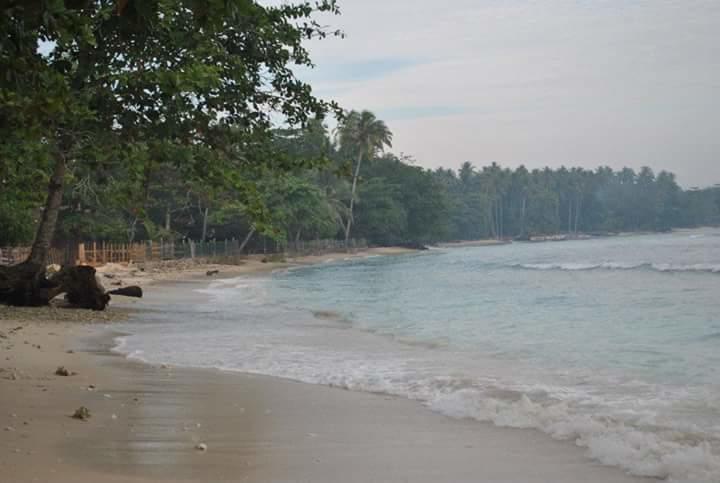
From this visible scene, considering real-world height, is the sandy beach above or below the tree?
below

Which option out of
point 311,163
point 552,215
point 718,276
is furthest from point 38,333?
point 552,215

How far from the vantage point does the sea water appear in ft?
25.1

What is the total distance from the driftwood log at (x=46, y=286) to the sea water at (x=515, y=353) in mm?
1737

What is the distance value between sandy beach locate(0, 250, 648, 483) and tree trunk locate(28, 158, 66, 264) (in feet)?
21.2

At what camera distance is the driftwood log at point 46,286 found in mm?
17734

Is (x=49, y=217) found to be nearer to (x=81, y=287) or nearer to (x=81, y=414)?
(x=81, y=287)

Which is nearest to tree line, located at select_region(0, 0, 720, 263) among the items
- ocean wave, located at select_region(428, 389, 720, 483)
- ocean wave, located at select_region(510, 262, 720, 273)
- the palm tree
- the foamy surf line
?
the foamy surf line

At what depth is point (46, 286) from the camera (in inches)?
724

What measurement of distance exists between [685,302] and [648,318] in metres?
4.98

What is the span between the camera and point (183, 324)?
18234 millimetres

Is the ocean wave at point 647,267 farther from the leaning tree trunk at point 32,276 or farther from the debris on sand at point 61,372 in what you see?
the debris on sand at point 61,372

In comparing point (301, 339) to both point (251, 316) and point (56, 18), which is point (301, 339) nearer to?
point (251, 316)

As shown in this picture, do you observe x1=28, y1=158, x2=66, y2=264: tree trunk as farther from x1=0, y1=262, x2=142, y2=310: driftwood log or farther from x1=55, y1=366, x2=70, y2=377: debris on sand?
x1=55, y1=366, x2=70, y2=377: debris on sand

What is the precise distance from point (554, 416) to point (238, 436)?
3.01 meters
